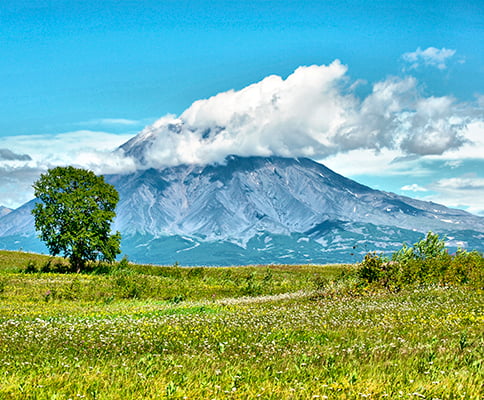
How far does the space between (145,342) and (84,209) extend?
50.1 metres

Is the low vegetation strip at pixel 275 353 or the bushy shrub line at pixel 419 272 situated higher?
the low vegetation strip at pixel 275 353

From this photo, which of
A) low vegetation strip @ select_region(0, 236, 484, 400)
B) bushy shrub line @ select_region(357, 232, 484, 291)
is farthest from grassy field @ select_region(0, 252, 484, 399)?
bushy shrub line @ select_region(357, 232, 484, 291)

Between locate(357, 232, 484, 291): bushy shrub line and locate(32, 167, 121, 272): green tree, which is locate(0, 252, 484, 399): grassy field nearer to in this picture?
locate(357, 232, 484, 291): bushy shrub line

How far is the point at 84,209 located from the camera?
60875 mm

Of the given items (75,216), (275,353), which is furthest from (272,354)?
(75,216)

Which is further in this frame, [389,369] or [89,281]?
[89,281]

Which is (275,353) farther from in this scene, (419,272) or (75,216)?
(75,216)

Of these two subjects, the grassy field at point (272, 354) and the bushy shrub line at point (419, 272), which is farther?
the bushy shrub line at point (419, 272)

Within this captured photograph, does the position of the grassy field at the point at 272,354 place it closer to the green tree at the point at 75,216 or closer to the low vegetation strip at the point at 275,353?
the low vegetation strip at the point at 275,353

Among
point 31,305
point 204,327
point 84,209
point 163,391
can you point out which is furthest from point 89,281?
point 163,391

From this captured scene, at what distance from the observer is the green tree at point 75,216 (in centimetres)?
5944

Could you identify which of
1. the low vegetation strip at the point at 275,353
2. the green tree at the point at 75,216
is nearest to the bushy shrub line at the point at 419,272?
the low vegetation strip at the point at 275,353

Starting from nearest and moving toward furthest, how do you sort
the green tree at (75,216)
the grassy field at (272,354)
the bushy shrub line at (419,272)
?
the grassy field at (272,354), the bushy shrub line at (419,272), the green tree at (75,216)

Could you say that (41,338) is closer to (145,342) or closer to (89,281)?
(145,342)
